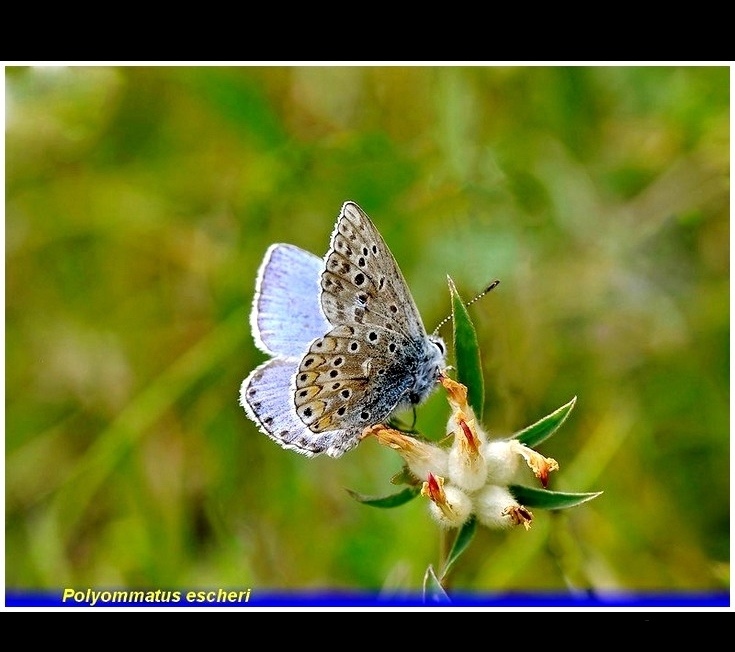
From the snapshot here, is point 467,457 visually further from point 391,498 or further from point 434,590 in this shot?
point 434,590

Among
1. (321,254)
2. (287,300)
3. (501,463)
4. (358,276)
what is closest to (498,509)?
(501,463)

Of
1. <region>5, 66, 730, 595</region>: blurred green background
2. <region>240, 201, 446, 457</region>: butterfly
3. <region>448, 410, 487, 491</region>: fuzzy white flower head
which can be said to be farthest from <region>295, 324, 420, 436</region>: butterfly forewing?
<region>5, 66, 730, 595</region>: blurred green background

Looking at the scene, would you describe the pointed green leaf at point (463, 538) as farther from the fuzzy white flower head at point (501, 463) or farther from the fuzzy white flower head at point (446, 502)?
the fuzzy white flower head at point (501, 463)

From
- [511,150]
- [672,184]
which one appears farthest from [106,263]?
[672,184]

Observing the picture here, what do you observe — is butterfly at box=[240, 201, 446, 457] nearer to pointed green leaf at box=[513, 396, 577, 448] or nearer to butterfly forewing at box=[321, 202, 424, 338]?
butterfly forewing at box=[321, 202, 424, 338]

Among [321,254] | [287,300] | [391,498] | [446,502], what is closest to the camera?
[446,502]

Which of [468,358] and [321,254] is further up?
[468,358]

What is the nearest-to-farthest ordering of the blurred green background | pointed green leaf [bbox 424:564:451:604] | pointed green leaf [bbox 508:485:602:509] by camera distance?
1. pointed green leaf [bbox 424:564:451:604]
2. pointed green leaf [bbox 508:485:602:509]
3. the blurred green background

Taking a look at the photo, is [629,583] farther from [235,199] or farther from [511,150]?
[235,199]

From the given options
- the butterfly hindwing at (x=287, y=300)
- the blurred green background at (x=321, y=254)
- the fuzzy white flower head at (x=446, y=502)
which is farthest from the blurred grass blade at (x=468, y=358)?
the blurred green background at (x=321, y=254)
